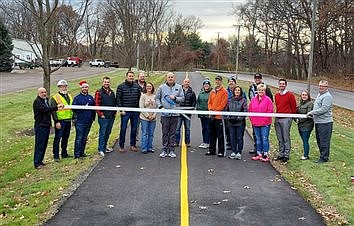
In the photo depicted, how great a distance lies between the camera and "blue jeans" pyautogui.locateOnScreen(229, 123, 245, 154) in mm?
11781

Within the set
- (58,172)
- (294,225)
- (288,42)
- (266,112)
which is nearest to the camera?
(294,225)

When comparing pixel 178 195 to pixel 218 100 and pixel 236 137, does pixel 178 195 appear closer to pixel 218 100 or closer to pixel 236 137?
pixel 236 137

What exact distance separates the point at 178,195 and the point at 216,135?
399 centimetres

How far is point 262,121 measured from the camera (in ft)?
38.2

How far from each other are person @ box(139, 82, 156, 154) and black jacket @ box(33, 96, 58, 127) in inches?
81.7

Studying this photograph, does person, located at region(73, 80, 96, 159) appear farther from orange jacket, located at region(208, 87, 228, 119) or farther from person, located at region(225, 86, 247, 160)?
person, located at region(225, 86, 247, 160)

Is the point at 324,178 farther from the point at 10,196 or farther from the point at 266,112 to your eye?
the point at 10,196

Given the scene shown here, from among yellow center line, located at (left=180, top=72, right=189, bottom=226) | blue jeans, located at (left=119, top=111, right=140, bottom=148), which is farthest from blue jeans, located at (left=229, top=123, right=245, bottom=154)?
blue jeans, located at (left=119, top=111, right=140, bottom=148)

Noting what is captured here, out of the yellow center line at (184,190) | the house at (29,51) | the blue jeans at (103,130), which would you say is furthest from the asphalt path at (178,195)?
the house at (29,51)

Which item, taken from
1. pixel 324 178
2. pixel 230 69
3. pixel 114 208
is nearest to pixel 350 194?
pixel 324 178

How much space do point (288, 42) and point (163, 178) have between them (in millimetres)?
64177

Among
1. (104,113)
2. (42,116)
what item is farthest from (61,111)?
(104,113)

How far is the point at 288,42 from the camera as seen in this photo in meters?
70.9

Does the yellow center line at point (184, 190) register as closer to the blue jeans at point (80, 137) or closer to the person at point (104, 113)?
the person at point (104, 113)
